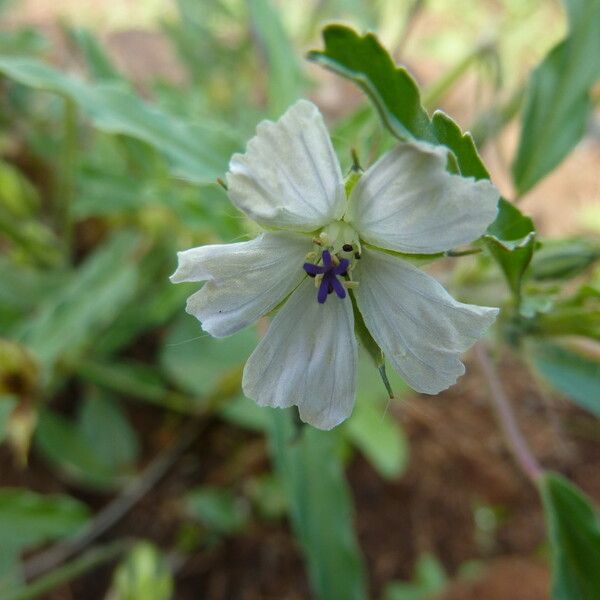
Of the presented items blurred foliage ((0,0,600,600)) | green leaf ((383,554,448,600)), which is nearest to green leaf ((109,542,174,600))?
blurred foliage ((0,0,600,600))

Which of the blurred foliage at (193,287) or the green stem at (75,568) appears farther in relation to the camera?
the green stem at (75,568)

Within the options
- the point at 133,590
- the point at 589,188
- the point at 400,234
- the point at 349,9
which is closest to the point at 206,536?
the point at 133,590

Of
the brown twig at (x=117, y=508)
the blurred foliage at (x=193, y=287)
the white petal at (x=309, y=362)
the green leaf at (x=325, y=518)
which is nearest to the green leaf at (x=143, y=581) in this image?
the blurred foliage at (x=193, y=287)

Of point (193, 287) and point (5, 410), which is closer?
point (193, 287)

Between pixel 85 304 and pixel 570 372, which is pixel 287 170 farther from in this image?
pixel 85 304

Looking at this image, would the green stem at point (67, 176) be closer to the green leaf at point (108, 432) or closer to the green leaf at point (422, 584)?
the green leaf at point (108, 432)

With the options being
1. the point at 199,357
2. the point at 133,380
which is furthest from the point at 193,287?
the point at 133,380

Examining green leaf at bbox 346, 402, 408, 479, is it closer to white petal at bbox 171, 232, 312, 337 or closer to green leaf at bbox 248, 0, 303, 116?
green leaf at bbox 248, 0, 303, 116

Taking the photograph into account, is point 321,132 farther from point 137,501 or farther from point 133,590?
point 137,501
